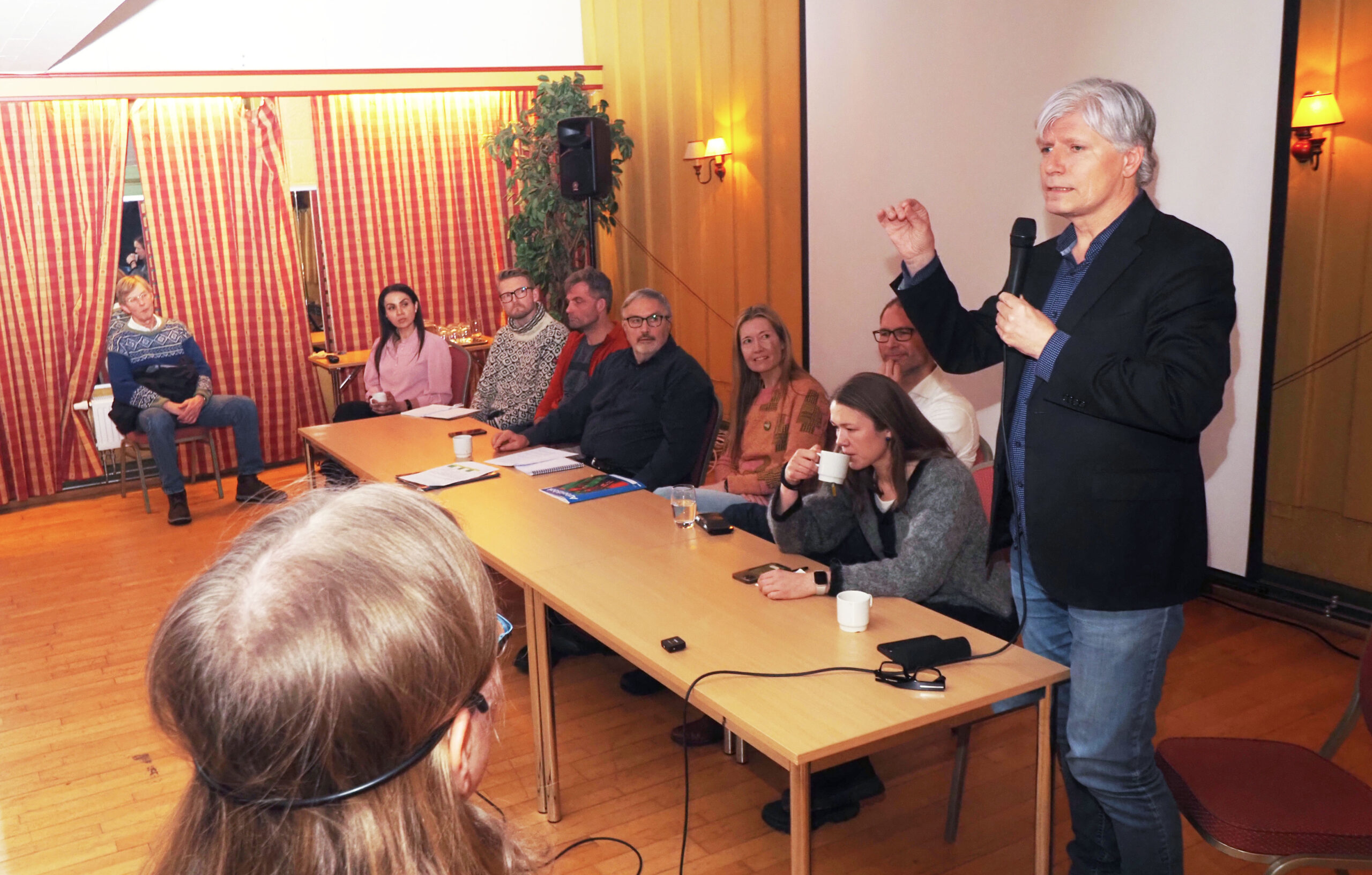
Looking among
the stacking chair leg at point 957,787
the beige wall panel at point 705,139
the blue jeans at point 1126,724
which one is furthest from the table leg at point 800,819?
the beige wall panel at point 705,139

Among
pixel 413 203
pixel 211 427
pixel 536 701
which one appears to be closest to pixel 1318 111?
pixel 536 701

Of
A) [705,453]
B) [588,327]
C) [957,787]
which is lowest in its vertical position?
[957,787]

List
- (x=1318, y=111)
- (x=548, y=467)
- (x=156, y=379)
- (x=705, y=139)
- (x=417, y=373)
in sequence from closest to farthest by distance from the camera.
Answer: (x=1318, y=111)
(x=548, y=467)
(x=417, y=373)
(x=156, y=379)
(x=705, y=139)

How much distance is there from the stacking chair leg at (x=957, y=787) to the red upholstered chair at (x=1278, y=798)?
0.56 m

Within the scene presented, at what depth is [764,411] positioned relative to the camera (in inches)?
159

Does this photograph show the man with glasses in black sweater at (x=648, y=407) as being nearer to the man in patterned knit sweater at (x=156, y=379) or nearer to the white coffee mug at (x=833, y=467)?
the white coffee mug at (x=833, y=467)

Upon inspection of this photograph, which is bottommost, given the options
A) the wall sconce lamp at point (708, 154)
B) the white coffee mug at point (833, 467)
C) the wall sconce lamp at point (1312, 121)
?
the white coffee mug at point (833, 467)

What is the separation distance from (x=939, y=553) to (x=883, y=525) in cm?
24

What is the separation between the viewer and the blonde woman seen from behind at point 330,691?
74 centimetres

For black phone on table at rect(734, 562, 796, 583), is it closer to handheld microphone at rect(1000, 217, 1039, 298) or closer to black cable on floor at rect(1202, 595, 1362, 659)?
handheld microphone at rect(1000, 217, 1039, 298)

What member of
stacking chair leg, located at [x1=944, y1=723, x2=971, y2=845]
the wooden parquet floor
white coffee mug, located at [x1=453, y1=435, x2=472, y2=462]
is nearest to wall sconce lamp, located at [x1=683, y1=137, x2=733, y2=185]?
white coffee mug, located at [x1=453, y1=435, x2=472, y2=462]

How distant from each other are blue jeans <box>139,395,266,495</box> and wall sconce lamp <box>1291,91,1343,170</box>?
5.62 meters

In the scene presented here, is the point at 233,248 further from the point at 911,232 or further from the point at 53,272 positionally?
A: the point at 911,232

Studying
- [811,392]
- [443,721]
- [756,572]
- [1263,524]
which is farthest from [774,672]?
[1263,524]
